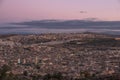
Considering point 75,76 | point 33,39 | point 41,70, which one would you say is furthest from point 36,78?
point 33,39

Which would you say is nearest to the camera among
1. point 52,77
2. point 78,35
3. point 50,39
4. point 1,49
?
point 52,77

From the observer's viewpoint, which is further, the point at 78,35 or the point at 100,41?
the point at 78,35

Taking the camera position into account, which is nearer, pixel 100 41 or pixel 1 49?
pixel 1 49

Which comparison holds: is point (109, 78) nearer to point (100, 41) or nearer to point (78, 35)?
point (100, 41)

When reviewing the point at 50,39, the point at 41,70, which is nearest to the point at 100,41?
the point at 50,39

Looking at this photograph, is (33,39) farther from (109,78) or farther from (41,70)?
(109,78)

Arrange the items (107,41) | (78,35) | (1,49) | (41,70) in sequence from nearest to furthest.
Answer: (41,70) < (1,49) < (107,41) < (78,35)

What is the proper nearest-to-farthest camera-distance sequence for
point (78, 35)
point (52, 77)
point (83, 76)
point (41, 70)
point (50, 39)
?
1. point (52, 77)
2. point (83, 76)
3. point (41, 70)
4. point (50, 39)
5. point (78, 35)

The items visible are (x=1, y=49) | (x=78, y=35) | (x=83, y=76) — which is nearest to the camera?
(x=83, y=76)
